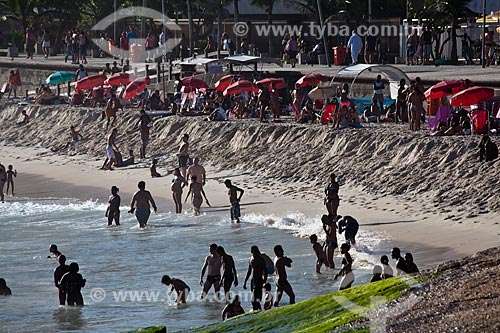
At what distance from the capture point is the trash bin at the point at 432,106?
31.9 meters

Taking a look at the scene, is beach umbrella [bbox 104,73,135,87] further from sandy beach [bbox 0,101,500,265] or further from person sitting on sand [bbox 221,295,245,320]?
person sitting on sand [bbox 221,295,245,320]

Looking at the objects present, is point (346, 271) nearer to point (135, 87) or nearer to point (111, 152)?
point (111, 152)

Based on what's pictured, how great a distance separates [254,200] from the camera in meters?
29.2

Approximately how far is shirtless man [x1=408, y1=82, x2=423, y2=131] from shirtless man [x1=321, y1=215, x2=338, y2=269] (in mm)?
8515

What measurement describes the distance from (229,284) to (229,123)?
54.2 ft

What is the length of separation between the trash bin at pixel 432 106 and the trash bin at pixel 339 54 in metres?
11.8

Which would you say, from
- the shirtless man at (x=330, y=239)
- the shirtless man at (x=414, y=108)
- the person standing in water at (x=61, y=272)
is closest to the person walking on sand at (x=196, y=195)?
the shirtless man at (x=414, y=108)

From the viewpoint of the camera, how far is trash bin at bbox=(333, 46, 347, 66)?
43938 millimetres

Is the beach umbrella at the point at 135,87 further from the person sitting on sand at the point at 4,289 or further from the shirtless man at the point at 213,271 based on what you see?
the shirtless man at the point at 213,271

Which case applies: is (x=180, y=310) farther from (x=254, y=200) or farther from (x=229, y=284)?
(x=254, y=200)

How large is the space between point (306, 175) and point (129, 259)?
24.3 feet

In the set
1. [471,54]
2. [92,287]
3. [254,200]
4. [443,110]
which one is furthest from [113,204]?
[471,54]

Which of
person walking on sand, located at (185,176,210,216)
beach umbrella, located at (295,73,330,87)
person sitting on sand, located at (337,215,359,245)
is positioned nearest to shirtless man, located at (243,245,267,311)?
person sitting on sand, located at (337,215,359,245)

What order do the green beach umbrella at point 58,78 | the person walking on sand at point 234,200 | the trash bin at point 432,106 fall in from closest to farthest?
the person walking on sand at point 234,200 → the trash bin at point 432,106 → the green beach umbrella at point 58,78
